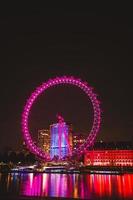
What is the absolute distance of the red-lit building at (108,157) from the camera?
94.7 m

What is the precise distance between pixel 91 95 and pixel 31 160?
46564mm

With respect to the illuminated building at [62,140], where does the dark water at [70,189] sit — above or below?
below

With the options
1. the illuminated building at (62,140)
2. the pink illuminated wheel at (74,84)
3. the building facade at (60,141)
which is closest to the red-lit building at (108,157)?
the building facade at (60,141)

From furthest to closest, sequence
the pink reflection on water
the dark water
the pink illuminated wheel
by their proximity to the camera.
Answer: the pink illuminated wheel < the pink reflection on water < the dark water

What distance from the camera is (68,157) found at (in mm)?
56250

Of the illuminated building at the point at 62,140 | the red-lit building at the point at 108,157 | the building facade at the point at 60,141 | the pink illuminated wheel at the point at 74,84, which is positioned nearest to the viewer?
the pink illuminated wheel at the point at 74,84

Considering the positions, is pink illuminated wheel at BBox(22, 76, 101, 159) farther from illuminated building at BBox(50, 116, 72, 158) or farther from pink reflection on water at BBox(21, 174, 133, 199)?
pink reflection on water at BBox(21, 174, 133, 199)

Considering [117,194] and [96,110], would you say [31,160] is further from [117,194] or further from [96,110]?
[117,194]

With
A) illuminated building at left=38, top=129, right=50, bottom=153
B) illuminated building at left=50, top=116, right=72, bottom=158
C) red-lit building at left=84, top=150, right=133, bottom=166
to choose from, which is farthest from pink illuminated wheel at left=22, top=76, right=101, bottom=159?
illuminated building at left=38, top=129, right=50, bottom=153

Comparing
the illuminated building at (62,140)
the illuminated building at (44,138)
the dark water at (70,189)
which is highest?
the illuminated building at (44,138)

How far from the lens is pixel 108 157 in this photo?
9650 cm

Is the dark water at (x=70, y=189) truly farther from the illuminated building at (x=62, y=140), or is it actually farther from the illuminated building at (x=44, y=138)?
the illuminated building at (x=44, y=138)

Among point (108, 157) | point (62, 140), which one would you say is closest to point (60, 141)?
point (62, 140)

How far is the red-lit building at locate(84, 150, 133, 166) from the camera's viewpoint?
94706 millimetres
